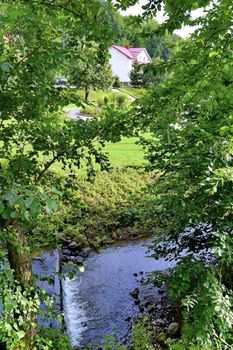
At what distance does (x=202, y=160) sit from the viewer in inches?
156

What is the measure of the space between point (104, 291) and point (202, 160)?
5538 millimetres

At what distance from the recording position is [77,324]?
23.6 feet

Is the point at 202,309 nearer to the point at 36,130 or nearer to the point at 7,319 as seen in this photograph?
the point at 7,319

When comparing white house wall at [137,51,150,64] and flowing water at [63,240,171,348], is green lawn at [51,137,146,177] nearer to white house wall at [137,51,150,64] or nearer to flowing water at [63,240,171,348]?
flowing water at [63,240,171,348]

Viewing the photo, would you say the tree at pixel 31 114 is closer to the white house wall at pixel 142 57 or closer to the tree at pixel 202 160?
the tree at pixel 202 160

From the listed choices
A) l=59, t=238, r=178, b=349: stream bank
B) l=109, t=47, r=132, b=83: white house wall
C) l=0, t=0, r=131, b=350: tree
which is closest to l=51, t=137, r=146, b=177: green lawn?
l=59, t=238, r=178, b=349: stream bank

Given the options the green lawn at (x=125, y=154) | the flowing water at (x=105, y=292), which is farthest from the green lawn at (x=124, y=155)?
the flowing water at (x=105, y=292)

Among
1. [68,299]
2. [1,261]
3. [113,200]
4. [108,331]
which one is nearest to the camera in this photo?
[1,261]

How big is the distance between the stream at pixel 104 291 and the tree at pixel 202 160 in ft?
8.74

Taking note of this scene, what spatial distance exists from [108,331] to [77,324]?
26.9 inches

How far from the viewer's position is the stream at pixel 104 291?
279 inches

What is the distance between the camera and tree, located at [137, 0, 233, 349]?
10.4ft

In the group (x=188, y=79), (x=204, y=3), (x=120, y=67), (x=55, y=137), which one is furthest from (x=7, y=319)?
(x=120, y=67)

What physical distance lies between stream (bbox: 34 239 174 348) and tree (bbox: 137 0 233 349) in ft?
8.74
